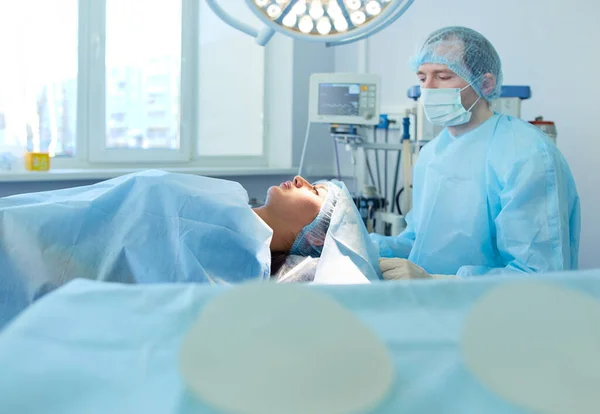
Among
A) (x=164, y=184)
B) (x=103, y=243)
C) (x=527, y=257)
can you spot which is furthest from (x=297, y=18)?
(x=527, y=257)

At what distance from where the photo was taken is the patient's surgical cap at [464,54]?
2018 millimetres

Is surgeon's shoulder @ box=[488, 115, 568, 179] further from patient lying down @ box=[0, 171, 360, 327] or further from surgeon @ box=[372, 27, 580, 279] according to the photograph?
patient lying down @ box=[0, 171, 360, 327]

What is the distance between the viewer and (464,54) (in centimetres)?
201

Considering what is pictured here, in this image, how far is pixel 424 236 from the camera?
206 centimetres

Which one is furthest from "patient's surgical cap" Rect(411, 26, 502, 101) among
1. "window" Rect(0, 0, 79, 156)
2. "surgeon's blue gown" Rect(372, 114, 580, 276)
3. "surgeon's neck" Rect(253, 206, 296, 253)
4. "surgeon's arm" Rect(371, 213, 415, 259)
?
"window" Rect(0, 0, 79, 156)

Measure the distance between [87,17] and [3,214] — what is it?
2.30 meters

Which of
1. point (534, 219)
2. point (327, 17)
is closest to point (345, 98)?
point (534, 219)

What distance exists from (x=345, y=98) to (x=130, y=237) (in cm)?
183

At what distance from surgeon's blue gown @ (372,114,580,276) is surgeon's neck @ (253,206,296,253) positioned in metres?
0.45

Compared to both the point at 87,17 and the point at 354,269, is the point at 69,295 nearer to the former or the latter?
the point at 354,269

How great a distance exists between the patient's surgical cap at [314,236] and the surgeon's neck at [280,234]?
16 mm

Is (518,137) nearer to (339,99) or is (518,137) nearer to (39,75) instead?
(339,99)

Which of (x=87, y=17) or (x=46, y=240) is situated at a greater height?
(x=87, y=17)

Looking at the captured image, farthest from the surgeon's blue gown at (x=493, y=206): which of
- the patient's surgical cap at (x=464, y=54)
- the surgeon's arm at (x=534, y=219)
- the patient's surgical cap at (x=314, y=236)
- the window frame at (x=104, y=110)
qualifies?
the window frame at (x=104, y=110)
